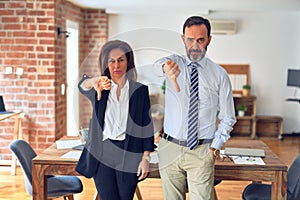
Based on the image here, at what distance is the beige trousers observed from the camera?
209 cm

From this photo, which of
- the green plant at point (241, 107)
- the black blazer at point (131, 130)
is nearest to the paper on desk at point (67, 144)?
the black blazer at point (131, 130)

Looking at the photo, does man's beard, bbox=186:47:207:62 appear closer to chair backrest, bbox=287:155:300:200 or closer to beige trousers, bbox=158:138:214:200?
beige trousers, bbox=158:138:214:200

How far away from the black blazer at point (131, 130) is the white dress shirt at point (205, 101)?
0.15m

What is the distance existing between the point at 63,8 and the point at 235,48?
3.24 metres

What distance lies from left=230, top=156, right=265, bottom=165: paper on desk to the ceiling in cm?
336

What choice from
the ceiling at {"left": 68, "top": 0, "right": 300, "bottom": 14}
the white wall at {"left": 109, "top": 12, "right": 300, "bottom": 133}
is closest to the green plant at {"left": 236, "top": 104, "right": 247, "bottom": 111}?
the white wall at {"left": 109, "top": 12, "right": 300, "bottom": 133}

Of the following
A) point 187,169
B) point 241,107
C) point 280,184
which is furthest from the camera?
point 241,107

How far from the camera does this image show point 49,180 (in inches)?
114

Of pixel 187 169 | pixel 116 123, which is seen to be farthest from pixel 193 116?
pixel 116 123

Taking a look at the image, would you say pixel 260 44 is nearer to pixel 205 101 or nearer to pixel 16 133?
pixel 16 133

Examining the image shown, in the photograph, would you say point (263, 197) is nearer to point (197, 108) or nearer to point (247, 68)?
point (197, 108)

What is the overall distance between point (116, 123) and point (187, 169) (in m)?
0.44

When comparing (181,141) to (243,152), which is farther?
(243,152)

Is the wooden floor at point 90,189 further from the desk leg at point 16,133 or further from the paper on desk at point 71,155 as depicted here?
the paper on desk at point 71,155
